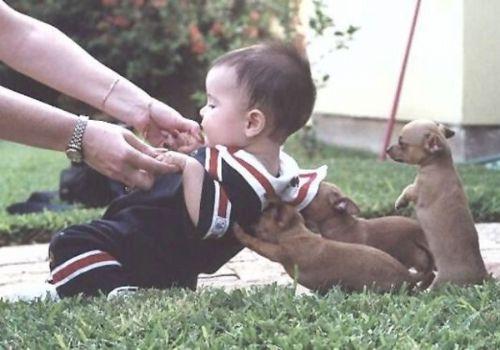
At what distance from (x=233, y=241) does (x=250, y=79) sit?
52cm

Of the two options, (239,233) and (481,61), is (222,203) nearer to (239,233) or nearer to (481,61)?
(239,233)

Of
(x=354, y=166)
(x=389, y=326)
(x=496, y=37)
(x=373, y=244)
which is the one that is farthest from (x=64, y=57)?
(x=496, y=37)

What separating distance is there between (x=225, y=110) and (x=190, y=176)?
Answer: 244mm

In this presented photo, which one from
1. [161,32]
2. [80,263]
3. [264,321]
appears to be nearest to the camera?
[264,321]

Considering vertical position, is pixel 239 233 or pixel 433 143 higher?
pixel 433 143

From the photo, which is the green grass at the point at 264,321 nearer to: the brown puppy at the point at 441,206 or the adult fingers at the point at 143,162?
the brown puppy at the point at 441,206

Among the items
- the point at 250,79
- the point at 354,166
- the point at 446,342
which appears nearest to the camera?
the point at 446,342

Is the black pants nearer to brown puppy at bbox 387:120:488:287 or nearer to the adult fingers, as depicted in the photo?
the adult fingers

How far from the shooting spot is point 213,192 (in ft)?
9.65

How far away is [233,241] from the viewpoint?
10.3 ft

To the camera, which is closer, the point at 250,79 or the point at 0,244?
the point at 250,79

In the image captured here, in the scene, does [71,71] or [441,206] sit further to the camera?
[71,71]

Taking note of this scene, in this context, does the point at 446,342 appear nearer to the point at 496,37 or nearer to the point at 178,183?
the point at 178,183

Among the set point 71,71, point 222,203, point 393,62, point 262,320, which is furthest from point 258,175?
point 393,62
